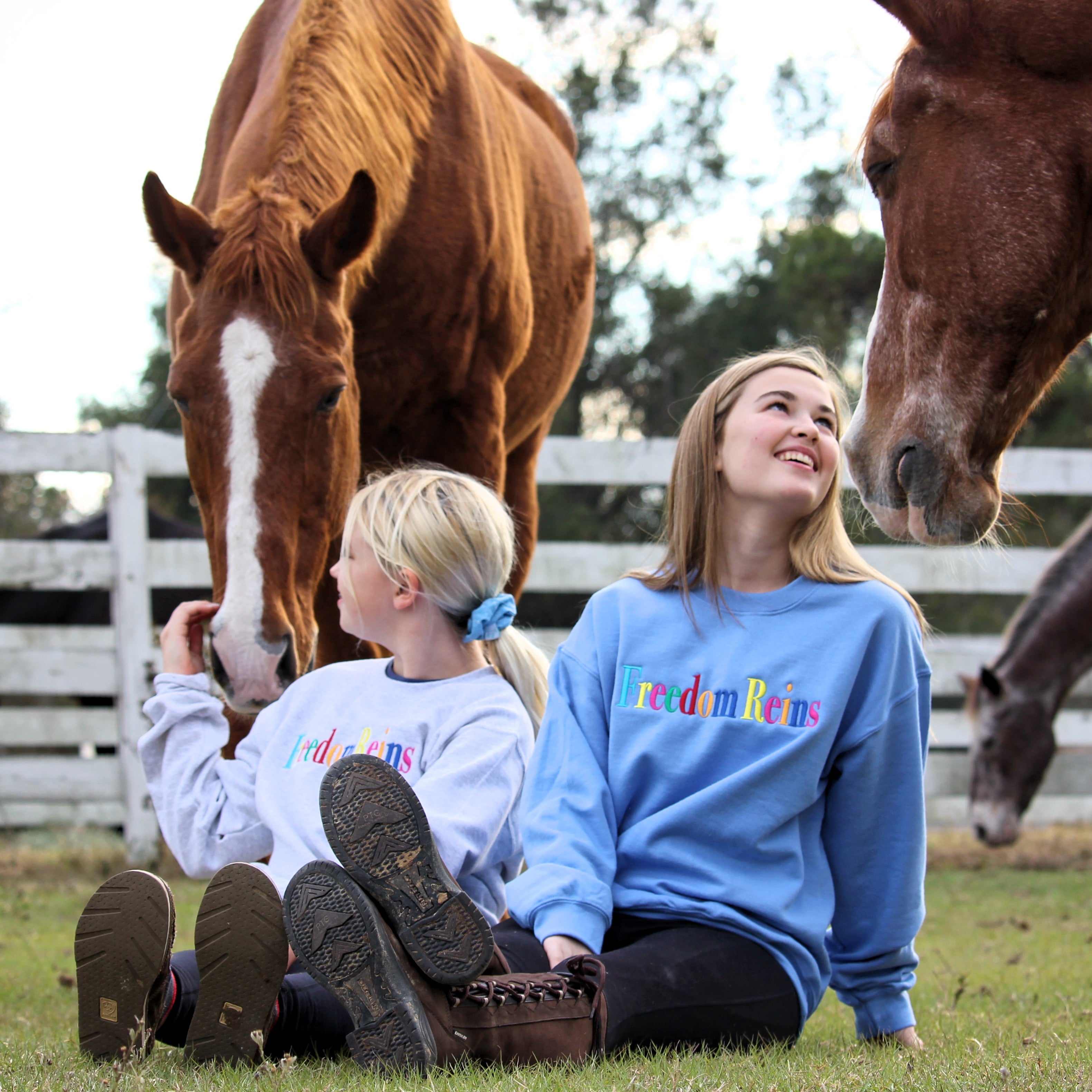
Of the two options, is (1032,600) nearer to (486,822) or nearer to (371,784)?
(486,822)

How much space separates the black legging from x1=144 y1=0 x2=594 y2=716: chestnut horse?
39.4 inches

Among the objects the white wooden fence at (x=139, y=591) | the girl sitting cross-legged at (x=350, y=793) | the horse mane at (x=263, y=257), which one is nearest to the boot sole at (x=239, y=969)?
the girl sitting cross-legged at (x=350, y=793)

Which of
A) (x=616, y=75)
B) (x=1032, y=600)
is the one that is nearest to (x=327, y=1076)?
(x=1032, y=600)

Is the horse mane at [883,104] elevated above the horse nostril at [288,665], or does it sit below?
above

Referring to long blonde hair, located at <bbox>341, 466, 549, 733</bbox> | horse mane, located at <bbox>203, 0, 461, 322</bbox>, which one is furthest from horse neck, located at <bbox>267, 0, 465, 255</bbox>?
long blonde hair, located at <bbox>341, 466, 549, 733</bbox>

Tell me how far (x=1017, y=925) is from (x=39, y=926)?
3386 millimetres

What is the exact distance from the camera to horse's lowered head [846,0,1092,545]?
71.4 inches

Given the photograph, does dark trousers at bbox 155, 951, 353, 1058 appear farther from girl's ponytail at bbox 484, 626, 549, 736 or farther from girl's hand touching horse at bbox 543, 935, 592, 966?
girl's ponytail at bbox 484, 626, 549, 736

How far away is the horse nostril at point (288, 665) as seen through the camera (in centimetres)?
258

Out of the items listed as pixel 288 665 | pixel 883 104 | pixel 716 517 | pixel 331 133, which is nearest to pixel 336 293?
pixel 331 133

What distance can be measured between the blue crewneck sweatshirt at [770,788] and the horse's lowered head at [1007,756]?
4294 millimetres

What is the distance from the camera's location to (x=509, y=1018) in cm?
158

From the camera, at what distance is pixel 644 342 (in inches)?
690

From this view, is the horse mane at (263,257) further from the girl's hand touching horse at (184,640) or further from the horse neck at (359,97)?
the girl's hand touching horse at (184,640)
